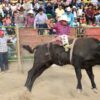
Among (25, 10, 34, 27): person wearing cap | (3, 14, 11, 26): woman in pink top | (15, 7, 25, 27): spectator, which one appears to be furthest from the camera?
(3, 14, 11, 26): woman in pink top

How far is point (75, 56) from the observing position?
9.42 metres

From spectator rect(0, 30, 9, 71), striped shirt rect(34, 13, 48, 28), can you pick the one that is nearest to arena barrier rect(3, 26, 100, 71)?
spectator rect(0, 30, 9, 71)

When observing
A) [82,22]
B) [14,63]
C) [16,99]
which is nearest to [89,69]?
[16,99]

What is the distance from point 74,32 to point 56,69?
144 centimetres

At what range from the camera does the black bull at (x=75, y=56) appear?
941 centimetres

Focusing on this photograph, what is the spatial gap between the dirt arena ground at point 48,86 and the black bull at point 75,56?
0.32m

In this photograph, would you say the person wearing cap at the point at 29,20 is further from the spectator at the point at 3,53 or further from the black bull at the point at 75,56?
the black bull at the point at 75,56

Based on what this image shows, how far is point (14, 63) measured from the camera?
13312mm

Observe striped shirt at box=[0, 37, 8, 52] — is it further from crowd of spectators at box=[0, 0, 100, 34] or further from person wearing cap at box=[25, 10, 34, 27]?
person wearing cap at box=[25, 10, 34, 27]

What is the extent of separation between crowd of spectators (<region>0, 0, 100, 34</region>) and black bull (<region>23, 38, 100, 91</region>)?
433cm

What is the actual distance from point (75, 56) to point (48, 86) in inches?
64.8

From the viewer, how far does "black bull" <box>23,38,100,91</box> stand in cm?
941

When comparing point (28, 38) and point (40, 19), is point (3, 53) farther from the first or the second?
point (40, 19)

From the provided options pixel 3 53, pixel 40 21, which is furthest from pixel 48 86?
pixel 40 21
